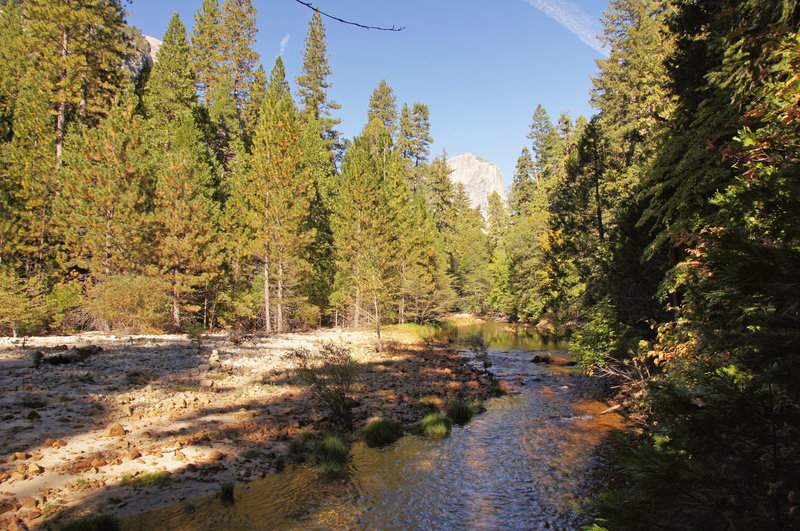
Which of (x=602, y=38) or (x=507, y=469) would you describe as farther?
(x=602, y=38)

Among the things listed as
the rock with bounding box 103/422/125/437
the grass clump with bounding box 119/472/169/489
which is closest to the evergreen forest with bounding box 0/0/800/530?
the grass clump with bounding box 119/472/169/489

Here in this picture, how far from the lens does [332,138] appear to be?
181ft

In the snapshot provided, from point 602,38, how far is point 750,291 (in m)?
47.7

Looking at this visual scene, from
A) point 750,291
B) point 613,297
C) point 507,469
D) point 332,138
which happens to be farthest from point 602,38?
point 750,291

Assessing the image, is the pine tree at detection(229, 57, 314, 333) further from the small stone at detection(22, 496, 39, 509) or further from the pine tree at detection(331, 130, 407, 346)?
the small stone at detection(22, 496, 39, 509)

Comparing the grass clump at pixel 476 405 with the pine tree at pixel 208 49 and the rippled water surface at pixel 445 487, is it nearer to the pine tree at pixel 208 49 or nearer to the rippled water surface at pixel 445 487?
the rippled water surface at pixel 445 487

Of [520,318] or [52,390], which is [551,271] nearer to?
[520,318]

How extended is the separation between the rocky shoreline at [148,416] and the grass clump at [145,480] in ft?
0.05

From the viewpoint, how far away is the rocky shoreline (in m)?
6.73

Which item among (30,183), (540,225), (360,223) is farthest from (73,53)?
(540,225)

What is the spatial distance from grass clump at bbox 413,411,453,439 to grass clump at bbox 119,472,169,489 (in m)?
6.17

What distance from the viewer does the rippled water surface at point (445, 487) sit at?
A: 6875 mm

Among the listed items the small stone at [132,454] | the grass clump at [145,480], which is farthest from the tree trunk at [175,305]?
the grass clump at [145,480]

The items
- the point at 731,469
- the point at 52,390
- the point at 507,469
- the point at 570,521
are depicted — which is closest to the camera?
the point at 731,469
